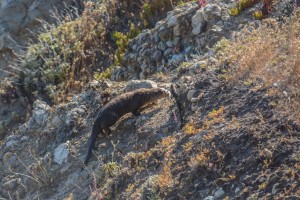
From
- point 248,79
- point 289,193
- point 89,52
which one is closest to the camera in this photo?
point 289,193

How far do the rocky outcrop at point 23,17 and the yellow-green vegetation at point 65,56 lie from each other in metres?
1.41

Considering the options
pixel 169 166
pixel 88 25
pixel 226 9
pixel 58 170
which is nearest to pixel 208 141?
pixel 169 166

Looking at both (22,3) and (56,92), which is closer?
(56,92)

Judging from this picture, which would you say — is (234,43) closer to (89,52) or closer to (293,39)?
(293,39)

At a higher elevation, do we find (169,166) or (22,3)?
(22,3)

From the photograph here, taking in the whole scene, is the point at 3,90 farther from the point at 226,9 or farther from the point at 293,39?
the point at 293,39

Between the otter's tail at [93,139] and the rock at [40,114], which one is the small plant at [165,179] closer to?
the otter's tail at [93,139]

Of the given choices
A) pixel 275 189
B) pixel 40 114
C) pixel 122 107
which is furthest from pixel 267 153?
pixel 40 114

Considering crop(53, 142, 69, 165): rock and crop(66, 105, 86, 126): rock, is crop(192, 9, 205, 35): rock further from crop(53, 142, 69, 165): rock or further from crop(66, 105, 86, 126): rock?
crop(53, 142, 69, 165): rock

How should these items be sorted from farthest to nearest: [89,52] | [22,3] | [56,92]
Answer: [22,3], [89,52], [56,92]

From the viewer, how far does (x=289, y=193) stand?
209 inches

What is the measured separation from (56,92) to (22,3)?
388 centimetres

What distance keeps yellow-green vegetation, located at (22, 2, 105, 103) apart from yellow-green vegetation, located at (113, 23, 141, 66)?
0.45 metres

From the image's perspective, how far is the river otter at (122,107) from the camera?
27.1 ft
